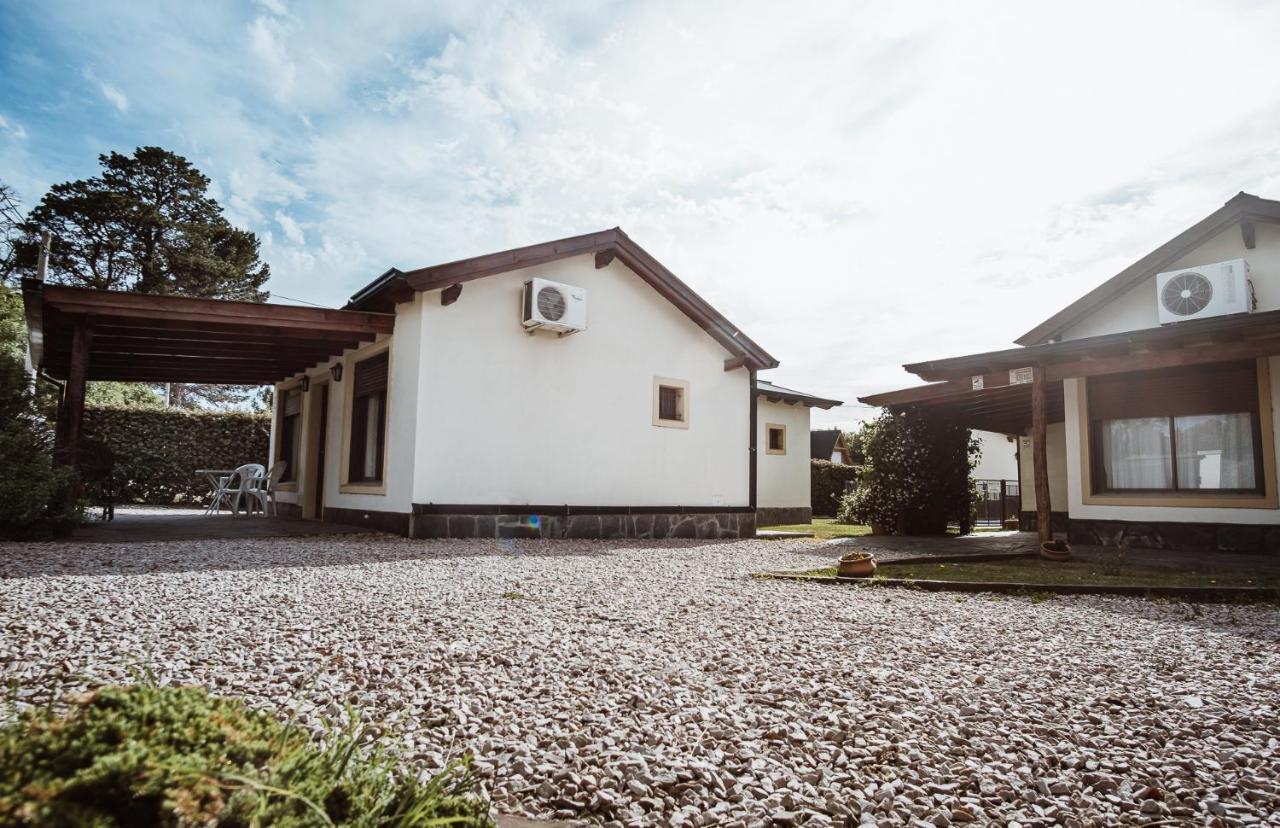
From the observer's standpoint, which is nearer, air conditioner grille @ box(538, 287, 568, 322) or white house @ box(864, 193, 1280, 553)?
white house @ box(864, 193, 1280, 553)

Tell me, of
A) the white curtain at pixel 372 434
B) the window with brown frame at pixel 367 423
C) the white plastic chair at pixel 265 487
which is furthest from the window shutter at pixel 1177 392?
the white plastic chair at pixel 265 487

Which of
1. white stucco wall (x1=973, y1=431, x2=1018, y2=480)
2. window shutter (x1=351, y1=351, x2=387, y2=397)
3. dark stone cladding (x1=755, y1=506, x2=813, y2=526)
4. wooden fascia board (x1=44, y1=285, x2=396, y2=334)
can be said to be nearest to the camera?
wooden fascia board (x1=44, y1=285, x2=396, y2=334)

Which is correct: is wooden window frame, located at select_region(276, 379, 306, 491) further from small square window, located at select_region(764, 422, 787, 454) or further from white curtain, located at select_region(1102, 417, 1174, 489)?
white curtain, located at select_region(1102, 417, 1174, 489)

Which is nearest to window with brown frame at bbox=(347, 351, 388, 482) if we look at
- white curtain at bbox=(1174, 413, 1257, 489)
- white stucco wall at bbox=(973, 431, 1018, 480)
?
white curtain at bbox=(1174, 413, 1257, 489)

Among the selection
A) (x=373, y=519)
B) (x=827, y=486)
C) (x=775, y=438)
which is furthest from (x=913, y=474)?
(x=373, y=519)

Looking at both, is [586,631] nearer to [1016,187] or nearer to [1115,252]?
[1016,187]

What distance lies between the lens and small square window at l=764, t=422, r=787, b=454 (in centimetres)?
1554

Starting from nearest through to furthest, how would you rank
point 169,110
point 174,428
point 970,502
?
1. point 970,502
2. point 169,110
3. point 174,428

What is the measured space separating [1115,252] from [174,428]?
1852 cm

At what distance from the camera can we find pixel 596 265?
9.73 metres

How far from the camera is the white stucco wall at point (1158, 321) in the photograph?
780 centimetres

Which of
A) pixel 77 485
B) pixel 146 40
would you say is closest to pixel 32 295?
pixel 77 485

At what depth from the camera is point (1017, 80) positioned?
674cm

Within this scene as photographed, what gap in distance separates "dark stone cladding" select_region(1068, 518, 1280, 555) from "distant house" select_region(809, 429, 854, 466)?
1680 centimetres
